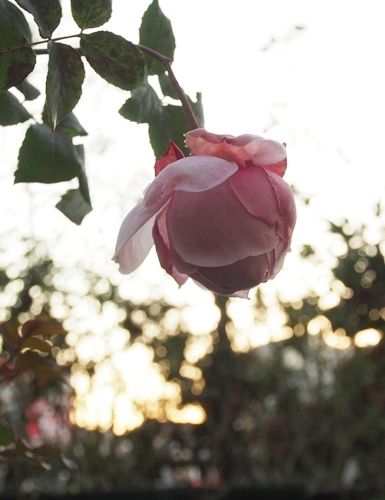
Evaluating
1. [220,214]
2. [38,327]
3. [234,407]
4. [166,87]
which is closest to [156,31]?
[166,87]

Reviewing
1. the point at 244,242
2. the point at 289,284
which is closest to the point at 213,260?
the point at 244,242

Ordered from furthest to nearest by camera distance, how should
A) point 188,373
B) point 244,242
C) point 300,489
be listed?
point 188,373 → point 300,489 → point 244,242

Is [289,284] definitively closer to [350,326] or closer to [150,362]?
[350,326]

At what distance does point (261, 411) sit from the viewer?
15.4ft

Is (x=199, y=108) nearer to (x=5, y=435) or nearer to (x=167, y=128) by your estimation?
(x=167, y=128)

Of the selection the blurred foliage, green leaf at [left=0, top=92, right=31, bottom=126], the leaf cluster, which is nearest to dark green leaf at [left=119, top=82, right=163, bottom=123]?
the leaf cluster

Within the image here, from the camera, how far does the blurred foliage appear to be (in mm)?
3850

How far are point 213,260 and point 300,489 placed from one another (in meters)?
3.65

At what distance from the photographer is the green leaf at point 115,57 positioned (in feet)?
1.64

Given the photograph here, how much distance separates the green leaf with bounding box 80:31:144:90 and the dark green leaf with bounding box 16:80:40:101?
19cm

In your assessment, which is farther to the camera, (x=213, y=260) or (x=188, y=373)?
(x=188, y=373)

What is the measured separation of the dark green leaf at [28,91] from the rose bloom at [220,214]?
242 mm

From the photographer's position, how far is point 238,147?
0.48 m

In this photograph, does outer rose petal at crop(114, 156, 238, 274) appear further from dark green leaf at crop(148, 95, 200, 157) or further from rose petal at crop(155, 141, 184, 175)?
dark green leaf at crop(148, 95, 200, 157)
